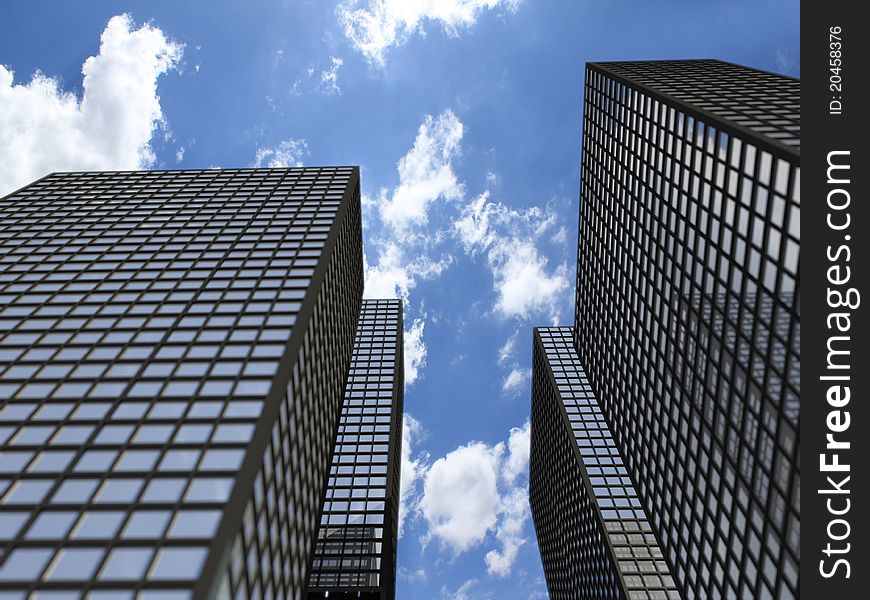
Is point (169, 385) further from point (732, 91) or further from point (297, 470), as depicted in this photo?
point (732, 91)

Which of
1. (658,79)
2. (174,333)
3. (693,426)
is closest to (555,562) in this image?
(693,426)

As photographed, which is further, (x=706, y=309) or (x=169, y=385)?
(x=706, y=309)

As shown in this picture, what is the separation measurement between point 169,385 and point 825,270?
3300 centimetres

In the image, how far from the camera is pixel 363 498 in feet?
252

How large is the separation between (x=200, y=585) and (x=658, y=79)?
55.9 metres

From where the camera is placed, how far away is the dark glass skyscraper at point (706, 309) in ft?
105

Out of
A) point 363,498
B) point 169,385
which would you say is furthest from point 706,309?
point 363,498

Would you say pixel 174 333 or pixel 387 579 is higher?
pixel 174 333

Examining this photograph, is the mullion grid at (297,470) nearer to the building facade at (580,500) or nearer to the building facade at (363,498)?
the building facade at (363,498)

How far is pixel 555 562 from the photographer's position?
108 m

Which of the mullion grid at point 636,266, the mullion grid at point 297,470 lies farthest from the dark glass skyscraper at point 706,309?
the mullion grid at point 297,470

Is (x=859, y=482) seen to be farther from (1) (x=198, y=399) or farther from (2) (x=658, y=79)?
(2) (x=658, y=79)

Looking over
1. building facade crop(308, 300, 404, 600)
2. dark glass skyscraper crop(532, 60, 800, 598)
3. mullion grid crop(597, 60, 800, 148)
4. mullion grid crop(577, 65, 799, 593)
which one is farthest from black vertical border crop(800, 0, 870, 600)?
building facade crop(308, 300, 404, 600)

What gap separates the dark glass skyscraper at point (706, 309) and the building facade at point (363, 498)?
3125cm
